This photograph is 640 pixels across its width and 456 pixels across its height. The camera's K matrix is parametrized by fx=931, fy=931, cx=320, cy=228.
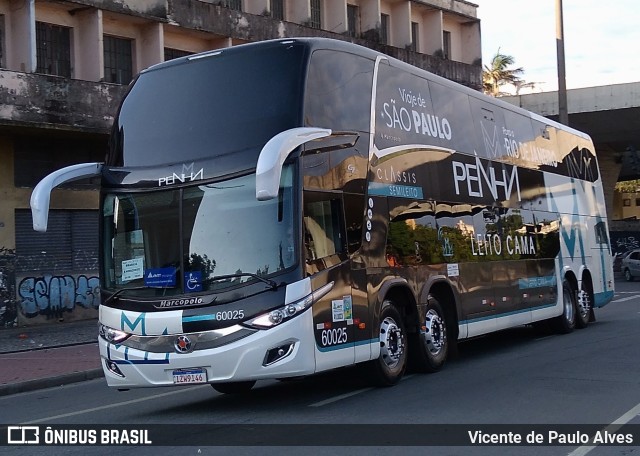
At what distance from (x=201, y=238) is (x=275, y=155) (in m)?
1.51

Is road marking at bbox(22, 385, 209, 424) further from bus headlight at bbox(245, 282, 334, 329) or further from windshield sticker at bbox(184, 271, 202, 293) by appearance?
bus headlight at bbox(245, 282, 334, 329)

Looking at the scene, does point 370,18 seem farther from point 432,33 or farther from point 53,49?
point 53,49

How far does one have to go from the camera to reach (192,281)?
32.6ft

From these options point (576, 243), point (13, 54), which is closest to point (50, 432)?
point (576, 243)

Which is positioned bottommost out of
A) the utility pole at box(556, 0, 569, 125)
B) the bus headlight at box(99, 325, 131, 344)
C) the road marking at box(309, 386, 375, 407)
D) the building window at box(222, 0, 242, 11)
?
the road marking at box(309, 386, 375, 407)

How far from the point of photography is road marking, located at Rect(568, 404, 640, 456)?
7750mm

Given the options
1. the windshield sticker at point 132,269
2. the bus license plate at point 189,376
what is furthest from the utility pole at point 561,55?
the bus license plate at point 189,376

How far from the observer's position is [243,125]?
33.3 ft

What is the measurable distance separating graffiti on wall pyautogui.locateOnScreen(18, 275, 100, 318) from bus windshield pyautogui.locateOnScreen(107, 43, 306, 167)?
49.6ft

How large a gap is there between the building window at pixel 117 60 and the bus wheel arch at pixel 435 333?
16.9 meters

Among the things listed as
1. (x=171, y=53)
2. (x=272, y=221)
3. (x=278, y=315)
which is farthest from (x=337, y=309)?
(x=171, y=53)

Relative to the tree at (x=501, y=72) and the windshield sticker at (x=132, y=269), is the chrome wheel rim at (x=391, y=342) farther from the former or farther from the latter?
the tree at (x=501, y=72)

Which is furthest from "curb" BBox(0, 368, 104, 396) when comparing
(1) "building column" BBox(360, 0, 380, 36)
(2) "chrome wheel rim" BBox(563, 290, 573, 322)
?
(1) "building column" BBox(360, 0, 380, 36)

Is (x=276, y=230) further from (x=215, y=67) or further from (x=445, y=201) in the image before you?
(x=445, y=201)
